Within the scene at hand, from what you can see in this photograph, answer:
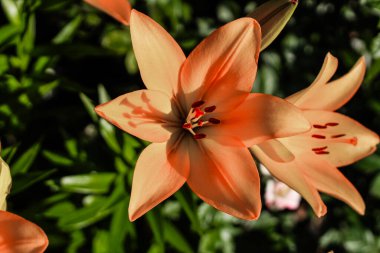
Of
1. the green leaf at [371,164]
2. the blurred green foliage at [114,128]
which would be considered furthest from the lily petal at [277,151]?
the green leaf at [371,164]

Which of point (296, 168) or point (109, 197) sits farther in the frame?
point (109, 197)

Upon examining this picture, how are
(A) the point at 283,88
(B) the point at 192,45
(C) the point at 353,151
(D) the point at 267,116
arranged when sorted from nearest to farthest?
(D) the point at 267,116
(C) the point at 353,151
(B) the point at 192,45
(A) the point at 283,88

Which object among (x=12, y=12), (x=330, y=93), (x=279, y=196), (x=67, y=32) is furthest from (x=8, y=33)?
(x=279, y=196)

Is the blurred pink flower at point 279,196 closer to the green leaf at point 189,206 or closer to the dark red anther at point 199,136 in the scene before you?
the green leaf at point 189,206

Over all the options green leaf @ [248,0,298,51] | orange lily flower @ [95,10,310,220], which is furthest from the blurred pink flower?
green leaf @ [248,0,298,51]

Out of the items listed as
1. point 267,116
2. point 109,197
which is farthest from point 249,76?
point 109,197

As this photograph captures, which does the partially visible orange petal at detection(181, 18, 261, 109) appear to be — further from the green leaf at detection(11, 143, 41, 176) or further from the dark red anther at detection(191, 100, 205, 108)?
the green leaf at detection(11, 143, 41, 176)

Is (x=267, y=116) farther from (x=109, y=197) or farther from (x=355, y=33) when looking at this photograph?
(x=355, y=33)

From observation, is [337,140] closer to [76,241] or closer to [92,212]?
[92,212]
